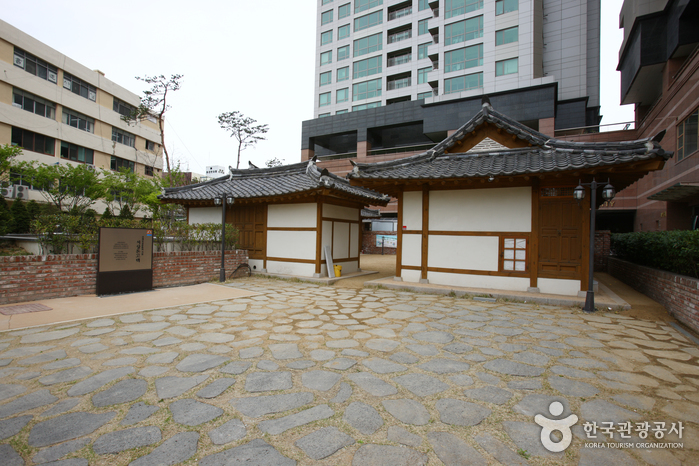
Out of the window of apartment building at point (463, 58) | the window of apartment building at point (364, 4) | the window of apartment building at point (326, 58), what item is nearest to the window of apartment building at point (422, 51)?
the window of apartment building at point (463, 58)

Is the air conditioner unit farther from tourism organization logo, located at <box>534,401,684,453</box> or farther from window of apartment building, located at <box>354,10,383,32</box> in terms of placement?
window of apartment building, located at <box>354,10,383,32</box>

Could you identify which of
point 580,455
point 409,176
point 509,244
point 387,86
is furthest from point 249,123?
point 580,455

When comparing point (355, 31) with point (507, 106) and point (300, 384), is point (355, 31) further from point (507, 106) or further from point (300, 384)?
point (300, 384)

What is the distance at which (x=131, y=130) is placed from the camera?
32.9 meters

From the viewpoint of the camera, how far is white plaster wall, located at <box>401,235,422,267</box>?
9.98 m

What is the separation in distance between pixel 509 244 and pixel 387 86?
30441 mm

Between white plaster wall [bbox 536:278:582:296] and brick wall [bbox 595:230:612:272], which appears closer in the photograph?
white plaster wall [bbox 536:278:582:296]

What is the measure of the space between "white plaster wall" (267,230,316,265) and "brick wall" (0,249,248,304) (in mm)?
3298

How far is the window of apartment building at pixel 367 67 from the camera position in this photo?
35.2m

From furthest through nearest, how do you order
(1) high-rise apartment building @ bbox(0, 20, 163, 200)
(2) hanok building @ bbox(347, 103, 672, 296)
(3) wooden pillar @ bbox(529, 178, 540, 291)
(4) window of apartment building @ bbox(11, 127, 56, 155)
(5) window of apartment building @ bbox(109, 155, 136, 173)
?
(5) window of apartment building @ bbox(109, 155, 136, 173) → (4) window of apartment building @ bbox(11, 127, 56, 155) → (1) high-rise apartment building @ bbox(0, 20, 163, 200) → (3) wooden pillar @ bbox(529, 178, 540, 291) → (2) hanok building @ bbox(347, 103, 672, 296)

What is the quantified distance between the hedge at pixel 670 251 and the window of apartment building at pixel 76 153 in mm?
35265

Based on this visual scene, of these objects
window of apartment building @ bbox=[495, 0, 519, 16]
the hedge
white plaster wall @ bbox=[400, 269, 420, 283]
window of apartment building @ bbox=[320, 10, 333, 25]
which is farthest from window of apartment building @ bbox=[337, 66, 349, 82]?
the hedge

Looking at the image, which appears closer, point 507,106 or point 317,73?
point 507,106

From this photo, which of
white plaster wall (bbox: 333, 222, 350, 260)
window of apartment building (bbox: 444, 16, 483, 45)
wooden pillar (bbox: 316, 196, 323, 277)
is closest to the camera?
wooden pillar (bbox: 316, 196, 323, 277)
